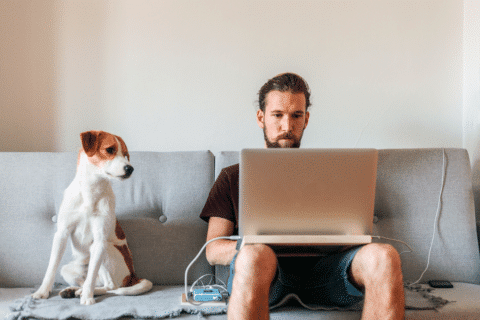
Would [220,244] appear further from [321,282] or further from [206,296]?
[321,282]

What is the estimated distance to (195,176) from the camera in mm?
1619

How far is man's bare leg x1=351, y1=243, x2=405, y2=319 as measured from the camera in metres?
0.97

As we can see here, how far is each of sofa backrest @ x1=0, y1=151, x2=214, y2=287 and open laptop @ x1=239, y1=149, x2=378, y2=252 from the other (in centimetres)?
58

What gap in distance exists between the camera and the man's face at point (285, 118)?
1609mm

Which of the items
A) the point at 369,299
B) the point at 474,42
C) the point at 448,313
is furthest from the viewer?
the point at 474,42

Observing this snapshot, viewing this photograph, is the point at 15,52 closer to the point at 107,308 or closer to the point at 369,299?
the point at 107,308

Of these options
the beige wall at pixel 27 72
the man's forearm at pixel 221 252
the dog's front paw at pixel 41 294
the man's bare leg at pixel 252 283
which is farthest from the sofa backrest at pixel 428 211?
the beige wall at pixel 27 72

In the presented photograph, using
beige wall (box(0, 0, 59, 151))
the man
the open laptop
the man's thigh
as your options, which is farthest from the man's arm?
beige wall (box(0, 0, 59, 151))

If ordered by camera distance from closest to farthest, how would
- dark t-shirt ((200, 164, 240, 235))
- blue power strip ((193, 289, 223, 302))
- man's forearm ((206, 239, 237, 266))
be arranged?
blue power strip ((193, 289, 223, 302)) → man's forearm ((206, 239, 237, 266)) → dark t-shirt ((200, 164, 240, 235))

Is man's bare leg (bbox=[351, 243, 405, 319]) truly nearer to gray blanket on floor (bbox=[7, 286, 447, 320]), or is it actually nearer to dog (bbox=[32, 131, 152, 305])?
gray blanket on floor (bbox=[7, 286, 447, 320])

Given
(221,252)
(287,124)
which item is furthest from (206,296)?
(287,124)

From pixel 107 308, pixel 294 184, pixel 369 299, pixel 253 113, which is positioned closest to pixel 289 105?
pixel 253 113

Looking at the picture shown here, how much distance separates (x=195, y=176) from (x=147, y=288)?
49 cm

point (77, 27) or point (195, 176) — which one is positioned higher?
point (77, 27)
